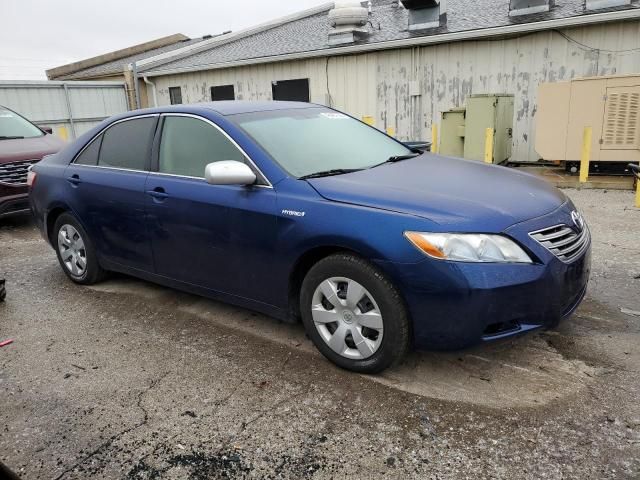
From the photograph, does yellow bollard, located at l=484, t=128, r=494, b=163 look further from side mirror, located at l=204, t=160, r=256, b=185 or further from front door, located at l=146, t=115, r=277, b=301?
side mirror, located at l=204, t=160, r=256, b=185

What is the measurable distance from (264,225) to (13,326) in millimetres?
2300

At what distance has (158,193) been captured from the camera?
12.3 ft

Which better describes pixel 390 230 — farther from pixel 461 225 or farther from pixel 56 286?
pixel 56 286

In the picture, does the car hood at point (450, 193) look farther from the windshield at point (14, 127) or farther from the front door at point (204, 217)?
the windshield at point (14, 127)

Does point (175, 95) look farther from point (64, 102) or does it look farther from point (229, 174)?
point (229, 174)

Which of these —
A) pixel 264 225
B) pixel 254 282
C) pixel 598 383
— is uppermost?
pixel 264 225

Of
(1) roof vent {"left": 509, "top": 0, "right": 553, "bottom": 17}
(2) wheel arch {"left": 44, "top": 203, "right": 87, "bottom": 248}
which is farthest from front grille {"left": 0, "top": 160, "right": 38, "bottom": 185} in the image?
(1) roof vent {"left": 509, "top": 0, "right": 553, "bottom": 17}

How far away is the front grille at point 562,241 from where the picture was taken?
275 centimetres

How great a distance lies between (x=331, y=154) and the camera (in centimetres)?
354

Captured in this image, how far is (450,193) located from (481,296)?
646 mm

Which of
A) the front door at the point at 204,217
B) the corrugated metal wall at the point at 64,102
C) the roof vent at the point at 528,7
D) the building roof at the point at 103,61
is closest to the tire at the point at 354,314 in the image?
the front door at the point at 204,217

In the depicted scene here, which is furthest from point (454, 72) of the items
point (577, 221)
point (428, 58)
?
point (577, 221)

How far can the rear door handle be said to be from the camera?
4430 millimetres

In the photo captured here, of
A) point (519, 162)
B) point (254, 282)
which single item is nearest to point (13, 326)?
point (254, 282)
